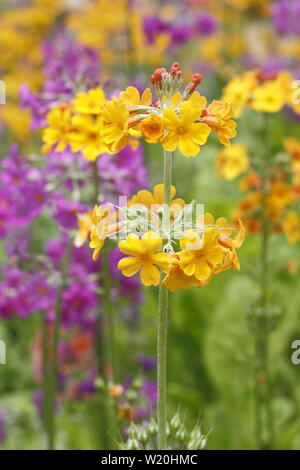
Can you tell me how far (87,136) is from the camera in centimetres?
145

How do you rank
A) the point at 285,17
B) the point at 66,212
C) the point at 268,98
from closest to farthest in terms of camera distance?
the point at 66,212, the point at 268,98, the point at 285,17

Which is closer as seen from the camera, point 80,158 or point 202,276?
point 202,276

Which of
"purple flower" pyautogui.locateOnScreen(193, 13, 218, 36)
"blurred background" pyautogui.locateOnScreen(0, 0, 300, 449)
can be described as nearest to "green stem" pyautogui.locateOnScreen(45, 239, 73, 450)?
"blurred background" pyautogui.locateOnScreen(0, 0, 300, 449)

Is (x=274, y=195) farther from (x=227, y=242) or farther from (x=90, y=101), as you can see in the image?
(x=227, y=242)

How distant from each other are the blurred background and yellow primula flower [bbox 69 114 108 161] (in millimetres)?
196

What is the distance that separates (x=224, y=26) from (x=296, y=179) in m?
3.03

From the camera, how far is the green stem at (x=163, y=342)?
1.09m

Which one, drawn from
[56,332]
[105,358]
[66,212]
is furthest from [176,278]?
[105,358]

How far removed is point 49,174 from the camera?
1705mm

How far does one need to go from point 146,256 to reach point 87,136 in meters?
0.49

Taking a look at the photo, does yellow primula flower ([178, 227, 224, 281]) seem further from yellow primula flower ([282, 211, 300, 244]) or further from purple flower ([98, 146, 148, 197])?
yellow primula flower ([282, 211, 300, 244])

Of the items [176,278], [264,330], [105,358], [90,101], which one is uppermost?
[90,101]

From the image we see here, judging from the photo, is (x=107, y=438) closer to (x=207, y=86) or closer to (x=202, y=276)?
(x=202, y=276)

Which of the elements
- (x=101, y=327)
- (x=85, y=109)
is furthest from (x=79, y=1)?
(x=85, y=109)
